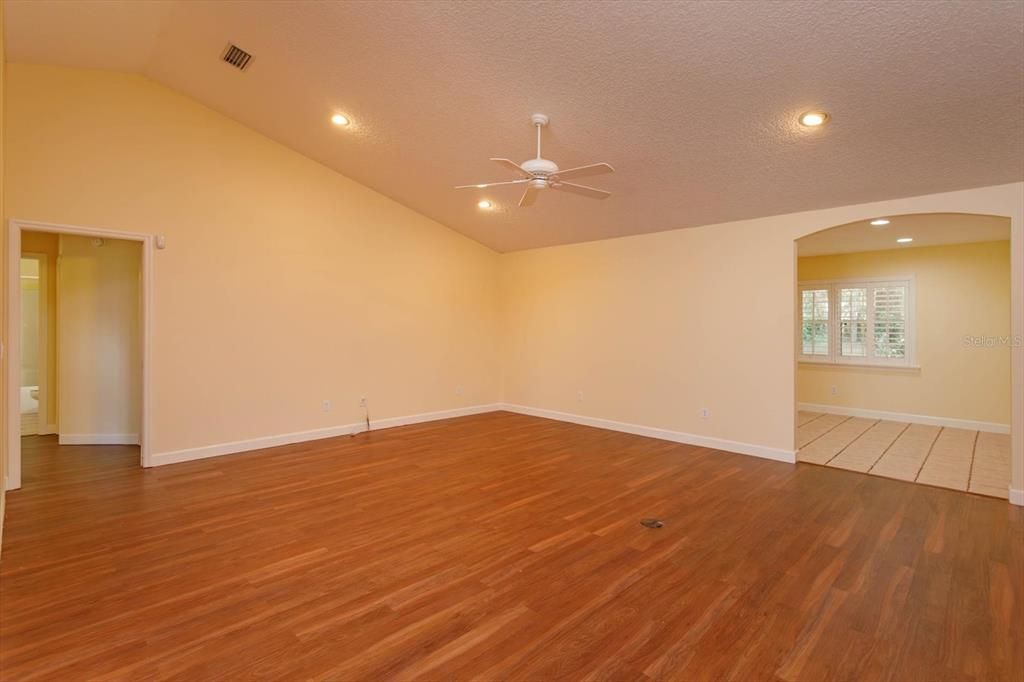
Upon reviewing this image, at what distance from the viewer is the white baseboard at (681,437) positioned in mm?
5133

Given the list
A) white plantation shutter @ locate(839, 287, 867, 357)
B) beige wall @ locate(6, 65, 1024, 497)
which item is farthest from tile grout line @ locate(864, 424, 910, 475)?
white plantation shutter @ locate(839, 287, 867, 357)

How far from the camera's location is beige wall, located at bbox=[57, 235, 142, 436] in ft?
18.2

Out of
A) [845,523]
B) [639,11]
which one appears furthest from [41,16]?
[845,523]

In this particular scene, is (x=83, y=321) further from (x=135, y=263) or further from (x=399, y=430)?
(x=399, y=430)

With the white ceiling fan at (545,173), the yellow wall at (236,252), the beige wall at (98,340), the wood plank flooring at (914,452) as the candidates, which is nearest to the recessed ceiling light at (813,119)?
the white ceiling fan at (545,173)

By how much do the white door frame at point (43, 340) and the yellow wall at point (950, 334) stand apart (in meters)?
11.4

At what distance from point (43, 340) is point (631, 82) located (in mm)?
7451

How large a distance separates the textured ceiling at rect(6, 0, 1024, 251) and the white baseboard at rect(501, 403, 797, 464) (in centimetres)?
257

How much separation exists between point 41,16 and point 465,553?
500 centimetres

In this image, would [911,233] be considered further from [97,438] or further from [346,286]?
[97,438]

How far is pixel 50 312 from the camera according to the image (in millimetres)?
6000

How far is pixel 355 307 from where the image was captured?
6215 mm

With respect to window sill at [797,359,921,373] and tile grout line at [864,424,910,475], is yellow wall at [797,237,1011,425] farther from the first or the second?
tile grout line at [864,424,910,475]

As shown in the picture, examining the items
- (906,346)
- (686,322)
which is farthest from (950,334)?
(686,322)
